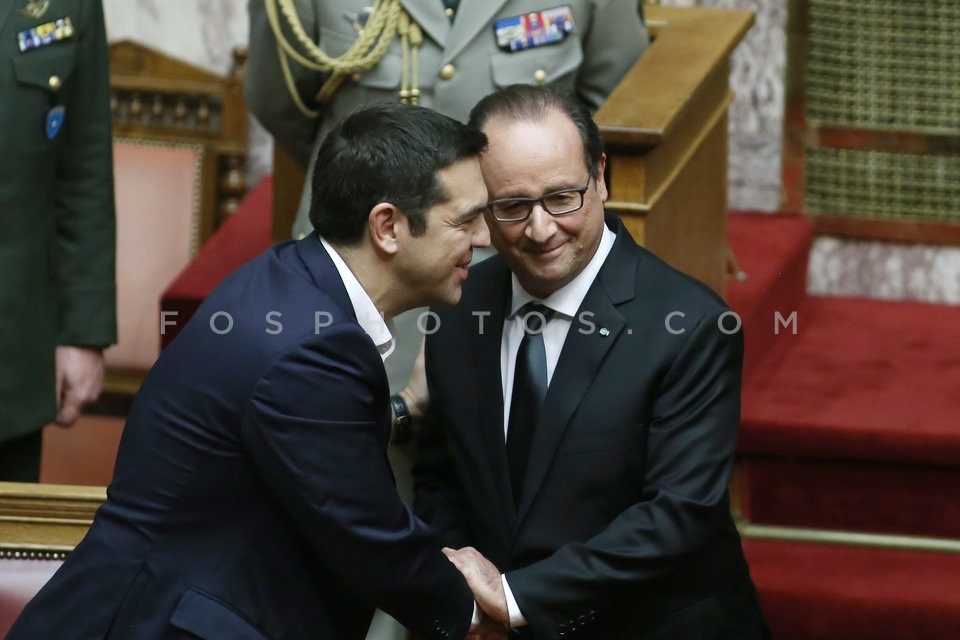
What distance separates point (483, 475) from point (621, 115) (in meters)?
0.92

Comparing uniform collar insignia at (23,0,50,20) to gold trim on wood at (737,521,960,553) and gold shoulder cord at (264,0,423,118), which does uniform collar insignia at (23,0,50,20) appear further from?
gold trim on wood at (737,521,960,553)

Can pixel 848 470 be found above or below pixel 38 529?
below

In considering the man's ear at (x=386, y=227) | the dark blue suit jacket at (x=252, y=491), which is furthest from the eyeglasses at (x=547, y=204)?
the dark blue suit jacket at (x=252, y=491)

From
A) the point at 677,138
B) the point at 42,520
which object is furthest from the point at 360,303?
the point at 677,138

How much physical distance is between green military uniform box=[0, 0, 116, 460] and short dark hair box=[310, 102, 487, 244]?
3.40 ft

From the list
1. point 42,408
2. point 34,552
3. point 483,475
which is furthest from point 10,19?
point 483,475

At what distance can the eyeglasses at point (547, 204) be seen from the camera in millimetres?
2422

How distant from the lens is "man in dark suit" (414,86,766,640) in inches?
93.7

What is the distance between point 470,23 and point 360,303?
107 cm

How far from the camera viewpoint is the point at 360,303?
7.29 feet

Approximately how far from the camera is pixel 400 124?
2.20 m

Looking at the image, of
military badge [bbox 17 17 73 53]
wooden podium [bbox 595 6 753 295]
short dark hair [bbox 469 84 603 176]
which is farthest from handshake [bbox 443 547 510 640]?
military badge [bbox 17 17 73 53]

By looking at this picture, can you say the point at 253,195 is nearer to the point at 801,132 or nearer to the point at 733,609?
the point at 801,132

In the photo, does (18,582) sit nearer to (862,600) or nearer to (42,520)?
(42,520)
